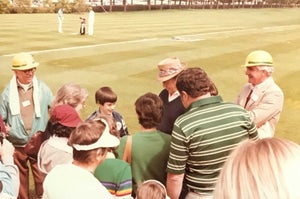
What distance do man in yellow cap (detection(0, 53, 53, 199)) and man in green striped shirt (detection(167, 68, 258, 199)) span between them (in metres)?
2.52

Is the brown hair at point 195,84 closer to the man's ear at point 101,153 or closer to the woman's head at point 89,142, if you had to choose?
the woman's head at point 89,142

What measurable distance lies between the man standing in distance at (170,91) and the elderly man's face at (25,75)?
169cm

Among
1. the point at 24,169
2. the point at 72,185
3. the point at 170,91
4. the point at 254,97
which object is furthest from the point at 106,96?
the point at 72,185

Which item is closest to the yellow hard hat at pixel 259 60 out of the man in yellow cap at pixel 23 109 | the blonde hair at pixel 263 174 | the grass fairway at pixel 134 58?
the man in yellow cap at pixel 23 109

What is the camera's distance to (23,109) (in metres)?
6.48

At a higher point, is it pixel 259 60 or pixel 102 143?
pixel 259 60

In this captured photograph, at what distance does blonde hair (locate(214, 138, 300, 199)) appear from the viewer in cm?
185

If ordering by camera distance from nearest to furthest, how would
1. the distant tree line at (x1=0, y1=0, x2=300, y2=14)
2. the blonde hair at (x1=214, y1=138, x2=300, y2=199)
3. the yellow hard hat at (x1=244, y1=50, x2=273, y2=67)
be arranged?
the blonde hair at (x1=214, y1=138, x2=300, y2=199), the yellow hard hat at (x1=244, y1=50, x2=273, y2=67), the distant tree line at (x1=0, y1=0, x2=300, y2=14)

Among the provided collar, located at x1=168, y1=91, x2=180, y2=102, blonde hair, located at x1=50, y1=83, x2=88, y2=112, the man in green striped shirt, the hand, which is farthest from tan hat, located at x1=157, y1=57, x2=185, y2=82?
the hand

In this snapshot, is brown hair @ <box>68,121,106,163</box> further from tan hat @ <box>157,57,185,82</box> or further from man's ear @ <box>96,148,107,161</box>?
tan hat @ <box>157,57,185,82</box>

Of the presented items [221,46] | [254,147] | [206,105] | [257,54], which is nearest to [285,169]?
[254,147]

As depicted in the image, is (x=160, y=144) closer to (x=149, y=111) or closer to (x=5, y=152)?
(x=149, y=111)

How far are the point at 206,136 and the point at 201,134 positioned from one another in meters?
0.06

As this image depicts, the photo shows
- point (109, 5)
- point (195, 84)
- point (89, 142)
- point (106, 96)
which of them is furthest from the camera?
point (109, 5)
